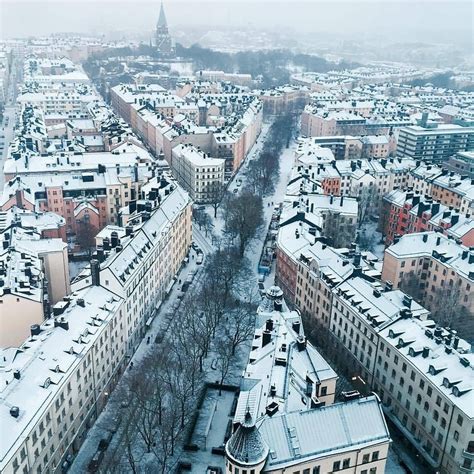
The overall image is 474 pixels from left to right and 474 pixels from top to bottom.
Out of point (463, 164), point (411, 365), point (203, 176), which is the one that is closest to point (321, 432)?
point (411, 365)

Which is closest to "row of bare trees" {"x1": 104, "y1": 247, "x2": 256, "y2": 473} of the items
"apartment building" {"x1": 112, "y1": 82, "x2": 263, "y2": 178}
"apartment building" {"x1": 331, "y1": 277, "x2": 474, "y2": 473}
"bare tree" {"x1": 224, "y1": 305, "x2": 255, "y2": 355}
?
"bare tree" {"x1": 224, "y1": 305, "x2": 255, "y2": 355}

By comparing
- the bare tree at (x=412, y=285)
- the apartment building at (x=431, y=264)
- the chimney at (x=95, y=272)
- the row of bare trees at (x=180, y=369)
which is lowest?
the row of bare trees at (x=180, y=369)

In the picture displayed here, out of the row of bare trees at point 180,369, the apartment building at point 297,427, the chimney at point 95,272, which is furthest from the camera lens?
the chimney at point 95,272

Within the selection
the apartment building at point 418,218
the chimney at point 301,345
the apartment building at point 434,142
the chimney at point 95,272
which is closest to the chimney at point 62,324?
the chimney at point 95,272

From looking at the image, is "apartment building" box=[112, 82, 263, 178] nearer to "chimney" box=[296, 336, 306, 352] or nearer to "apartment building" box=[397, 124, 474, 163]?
"apartment building" box=[397, 124, 474, 163]

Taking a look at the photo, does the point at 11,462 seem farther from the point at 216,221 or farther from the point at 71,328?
the point at 216,221

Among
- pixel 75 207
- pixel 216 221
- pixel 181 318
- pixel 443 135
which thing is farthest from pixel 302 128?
pixel 181 318

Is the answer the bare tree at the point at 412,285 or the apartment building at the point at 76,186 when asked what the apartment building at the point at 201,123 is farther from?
the bare tree at the point at 412,285

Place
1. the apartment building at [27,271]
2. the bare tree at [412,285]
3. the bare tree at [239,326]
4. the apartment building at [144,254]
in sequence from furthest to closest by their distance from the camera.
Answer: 1. the bare tree at [412,285]
2. the bare tree at [239,326]
3. the apartment building at [144,254]
4. the apartment building at [27,271]
